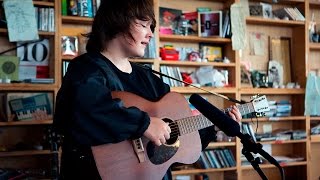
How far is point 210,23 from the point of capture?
3047 mm

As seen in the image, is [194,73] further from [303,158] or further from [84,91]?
[84,91]

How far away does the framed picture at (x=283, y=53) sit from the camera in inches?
136

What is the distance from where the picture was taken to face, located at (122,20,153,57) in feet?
4.22

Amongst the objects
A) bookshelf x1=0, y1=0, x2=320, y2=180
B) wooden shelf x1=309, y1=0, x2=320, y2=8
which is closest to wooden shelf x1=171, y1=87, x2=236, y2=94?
bookshelf x1=0, y1=0, x2=320, y2=180

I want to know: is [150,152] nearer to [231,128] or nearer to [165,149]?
[165,149]

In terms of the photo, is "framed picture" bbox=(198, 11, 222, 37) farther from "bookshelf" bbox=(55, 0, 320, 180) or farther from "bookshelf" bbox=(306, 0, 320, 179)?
"bookshelf" bbox=(306, 0, 320, 179)

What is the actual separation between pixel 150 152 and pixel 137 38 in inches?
16.2

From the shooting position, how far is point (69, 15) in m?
2.65

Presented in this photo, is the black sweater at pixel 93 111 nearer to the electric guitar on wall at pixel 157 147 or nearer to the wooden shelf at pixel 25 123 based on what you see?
the electric guitar on wall at pixel 157 147

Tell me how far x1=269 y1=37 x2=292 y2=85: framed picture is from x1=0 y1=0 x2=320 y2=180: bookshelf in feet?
0.13

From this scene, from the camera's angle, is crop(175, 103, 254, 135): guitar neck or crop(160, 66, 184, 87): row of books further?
crop(160, 66, 184, 87): row of books

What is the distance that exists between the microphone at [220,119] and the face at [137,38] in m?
0.43

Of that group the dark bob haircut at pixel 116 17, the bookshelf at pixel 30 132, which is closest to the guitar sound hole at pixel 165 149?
the dark bob haircut at pixel 116 17

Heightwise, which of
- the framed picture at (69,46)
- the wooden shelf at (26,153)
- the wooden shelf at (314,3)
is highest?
the wooden shelf at (314,3)
